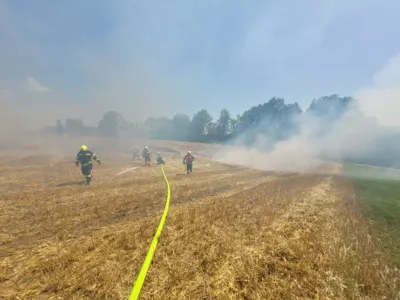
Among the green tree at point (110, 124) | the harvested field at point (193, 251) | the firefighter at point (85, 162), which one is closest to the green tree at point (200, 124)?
the green tree at point (110, 124)

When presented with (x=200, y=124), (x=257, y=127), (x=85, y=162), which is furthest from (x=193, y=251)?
(x=200, y=124)

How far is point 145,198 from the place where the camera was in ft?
33.5

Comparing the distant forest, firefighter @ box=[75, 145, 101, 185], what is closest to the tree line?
the distant forest

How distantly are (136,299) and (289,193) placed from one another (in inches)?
377

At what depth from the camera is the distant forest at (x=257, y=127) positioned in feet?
141

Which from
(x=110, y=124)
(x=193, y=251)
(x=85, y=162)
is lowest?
(x=193, y=251)

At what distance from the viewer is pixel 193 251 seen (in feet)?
16.4

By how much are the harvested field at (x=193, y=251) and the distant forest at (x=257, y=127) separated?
124 ft

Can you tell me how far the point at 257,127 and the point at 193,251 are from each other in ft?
293

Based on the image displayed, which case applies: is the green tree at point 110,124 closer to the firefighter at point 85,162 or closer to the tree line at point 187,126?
the tree line at point 187,126

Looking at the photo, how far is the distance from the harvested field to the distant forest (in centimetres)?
3788

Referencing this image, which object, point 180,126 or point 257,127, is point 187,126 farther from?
point 257,127

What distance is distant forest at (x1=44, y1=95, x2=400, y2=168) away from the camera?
43.1 meters

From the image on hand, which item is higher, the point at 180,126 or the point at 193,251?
the point at 180,126
